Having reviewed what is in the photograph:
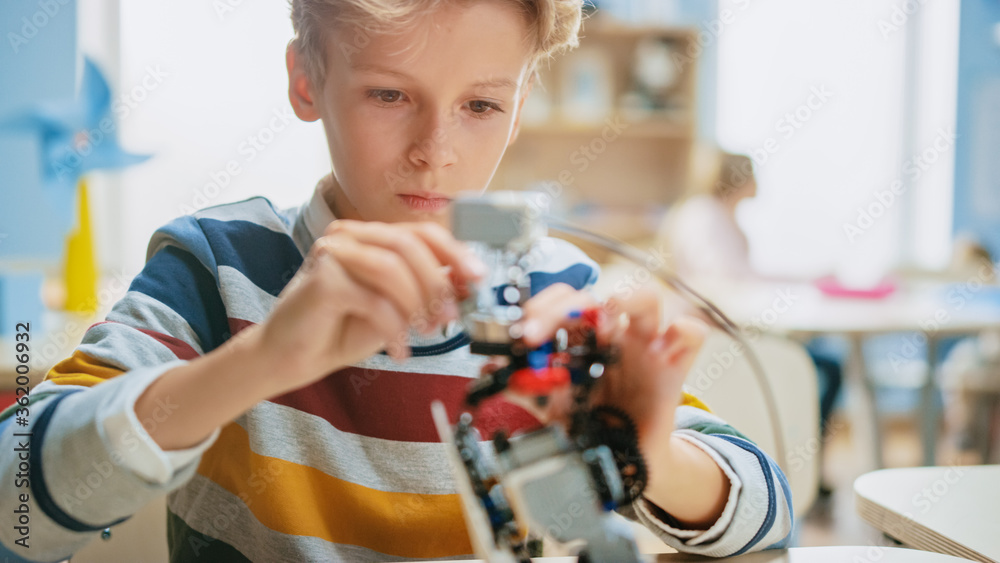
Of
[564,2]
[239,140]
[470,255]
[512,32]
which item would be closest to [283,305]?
[470,255]

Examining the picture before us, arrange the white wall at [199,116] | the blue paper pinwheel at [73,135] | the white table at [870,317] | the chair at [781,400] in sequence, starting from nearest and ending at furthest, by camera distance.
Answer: the chair at [781,400], the blue paper pinwheel at [73,135], the white table at [870,317], the white wall at [199,116]

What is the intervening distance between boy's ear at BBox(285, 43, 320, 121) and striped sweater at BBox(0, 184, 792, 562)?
0.36 ft

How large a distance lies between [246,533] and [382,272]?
0.48 meters

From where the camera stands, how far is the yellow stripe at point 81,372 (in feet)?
1.93

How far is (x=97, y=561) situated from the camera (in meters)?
0.90

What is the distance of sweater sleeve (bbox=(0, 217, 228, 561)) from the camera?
1.58 feet

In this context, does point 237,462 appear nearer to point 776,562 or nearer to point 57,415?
point 57,415

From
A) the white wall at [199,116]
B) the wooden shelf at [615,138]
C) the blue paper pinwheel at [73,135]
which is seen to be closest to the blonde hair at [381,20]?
the blue paper pinwheel at [73,135]

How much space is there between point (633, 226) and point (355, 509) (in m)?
3.35

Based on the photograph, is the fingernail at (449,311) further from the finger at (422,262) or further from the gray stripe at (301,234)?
the gray stripe at (301,234)

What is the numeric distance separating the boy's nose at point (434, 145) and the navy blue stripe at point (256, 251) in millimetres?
244

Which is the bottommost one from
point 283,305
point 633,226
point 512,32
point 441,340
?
point 633,226

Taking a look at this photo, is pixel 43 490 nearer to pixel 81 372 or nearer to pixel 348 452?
pixel 81 372

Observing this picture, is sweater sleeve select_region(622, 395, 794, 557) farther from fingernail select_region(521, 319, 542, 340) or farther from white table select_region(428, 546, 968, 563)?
fingernail select_region(521, 319, 542, 340)
